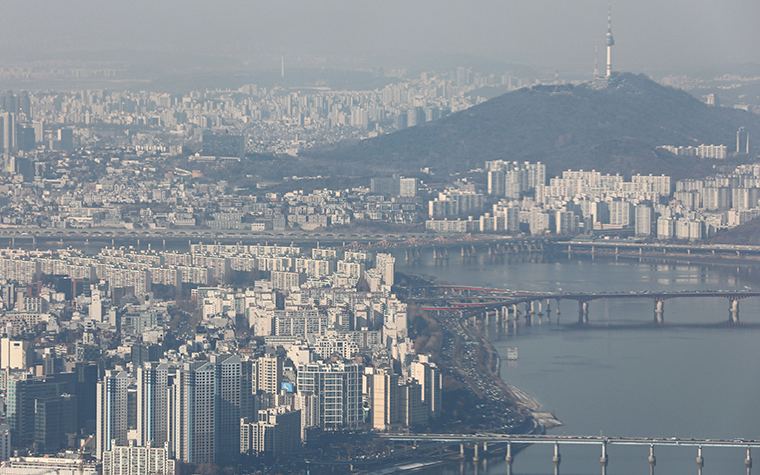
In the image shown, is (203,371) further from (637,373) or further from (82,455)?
(637,373)

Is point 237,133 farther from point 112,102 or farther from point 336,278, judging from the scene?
point 336,278

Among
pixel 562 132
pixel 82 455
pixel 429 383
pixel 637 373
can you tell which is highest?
pixel 562 132

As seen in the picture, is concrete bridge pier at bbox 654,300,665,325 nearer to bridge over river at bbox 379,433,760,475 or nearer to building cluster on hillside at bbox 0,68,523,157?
bridge over river at bbox 379,433,760,475

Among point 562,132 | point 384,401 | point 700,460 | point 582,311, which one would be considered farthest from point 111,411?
point 562,132

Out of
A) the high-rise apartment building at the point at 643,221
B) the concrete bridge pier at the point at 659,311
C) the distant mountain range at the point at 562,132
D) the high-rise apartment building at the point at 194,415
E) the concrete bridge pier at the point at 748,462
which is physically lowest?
the concrete bridge pier at the point at 748,462

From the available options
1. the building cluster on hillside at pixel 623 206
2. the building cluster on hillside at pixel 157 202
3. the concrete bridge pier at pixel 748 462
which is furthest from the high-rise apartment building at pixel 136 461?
the building cluster on hillside at pixel 623 206

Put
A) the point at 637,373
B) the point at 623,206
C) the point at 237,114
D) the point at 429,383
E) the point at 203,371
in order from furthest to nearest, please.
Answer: the point at 237,114
the point at 623,206
the point at 637,373
the point at 429,383
the point at 203,371

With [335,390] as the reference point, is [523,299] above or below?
above

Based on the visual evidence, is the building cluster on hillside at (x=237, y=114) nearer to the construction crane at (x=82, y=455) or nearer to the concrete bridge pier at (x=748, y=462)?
the construction crane at (x=82, y=455)
